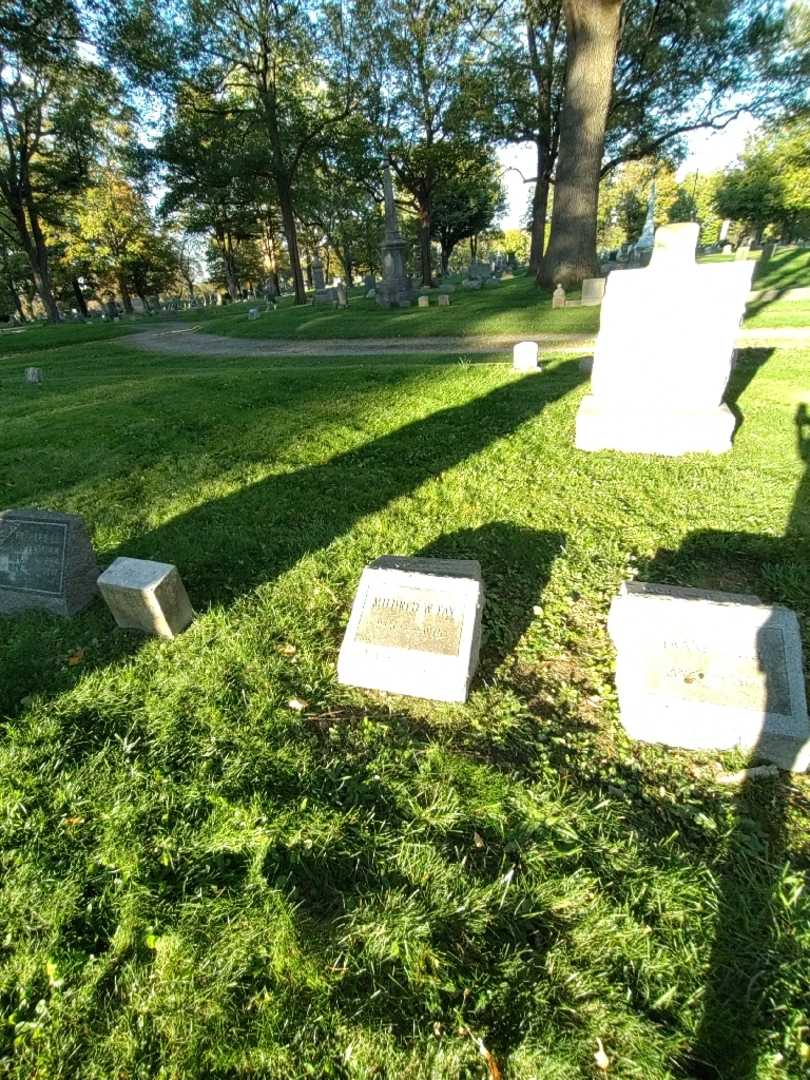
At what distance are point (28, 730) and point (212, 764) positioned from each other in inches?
46.7

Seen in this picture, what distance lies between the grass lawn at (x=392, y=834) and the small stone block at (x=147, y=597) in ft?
0.49

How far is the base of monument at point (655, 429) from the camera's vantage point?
563 centimetres

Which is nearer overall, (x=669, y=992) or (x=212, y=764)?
(x=669, y=992)

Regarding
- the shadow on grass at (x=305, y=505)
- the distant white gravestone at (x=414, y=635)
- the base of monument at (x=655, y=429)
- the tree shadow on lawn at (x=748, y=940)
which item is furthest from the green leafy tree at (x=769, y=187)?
the tree shadow on lawn at (x=748, y=940)

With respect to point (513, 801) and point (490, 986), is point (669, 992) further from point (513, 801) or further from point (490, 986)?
point (513, 801)

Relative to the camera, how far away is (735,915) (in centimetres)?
201

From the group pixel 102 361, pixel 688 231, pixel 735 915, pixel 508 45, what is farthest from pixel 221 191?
pixel 735 915

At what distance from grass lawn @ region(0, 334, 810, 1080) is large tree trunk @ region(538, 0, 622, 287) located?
17.0 metres

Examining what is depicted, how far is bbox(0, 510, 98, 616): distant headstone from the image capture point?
13.1 feet

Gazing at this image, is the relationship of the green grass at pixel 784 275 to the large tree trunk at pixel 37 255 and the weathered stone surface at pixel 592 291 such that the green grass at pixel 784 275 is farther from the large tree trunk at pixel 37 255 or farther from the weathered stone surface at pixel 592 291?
the large tree trunk at pixel 37 255

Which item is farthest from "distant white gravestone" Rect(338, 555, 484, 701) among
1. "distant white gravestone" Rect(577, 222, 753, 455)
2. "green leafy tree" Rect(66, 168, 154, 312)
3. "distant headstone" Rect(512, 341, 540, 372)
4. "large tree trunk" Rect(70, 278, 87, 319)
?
"large tree trunk" Rect(70, 278, 87, 319)

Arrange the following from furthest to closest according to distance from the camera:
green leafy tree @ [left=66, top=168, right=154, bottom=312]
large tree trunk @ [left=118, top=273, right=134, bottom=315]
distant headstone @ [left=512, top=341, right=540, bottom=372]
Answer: large tree trunk @ [left=118, top=273, right=134, bottom=315]
green leafy tree @ [left=66, top=168, right=154, bottom=312]
distant headstone @ [left=512, top=341, right=540, bottom=372]

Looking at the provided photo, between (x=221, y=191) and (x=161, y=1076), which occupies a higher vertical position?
(x=221, y=191)

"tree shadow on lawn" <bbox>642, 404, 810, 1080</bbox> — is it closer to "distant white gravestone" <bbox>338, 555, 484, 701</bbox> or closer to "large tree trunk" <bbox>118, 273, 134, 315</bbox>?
"distant white gravestone" <bbox>338, 555, 484, 701</bbox>
